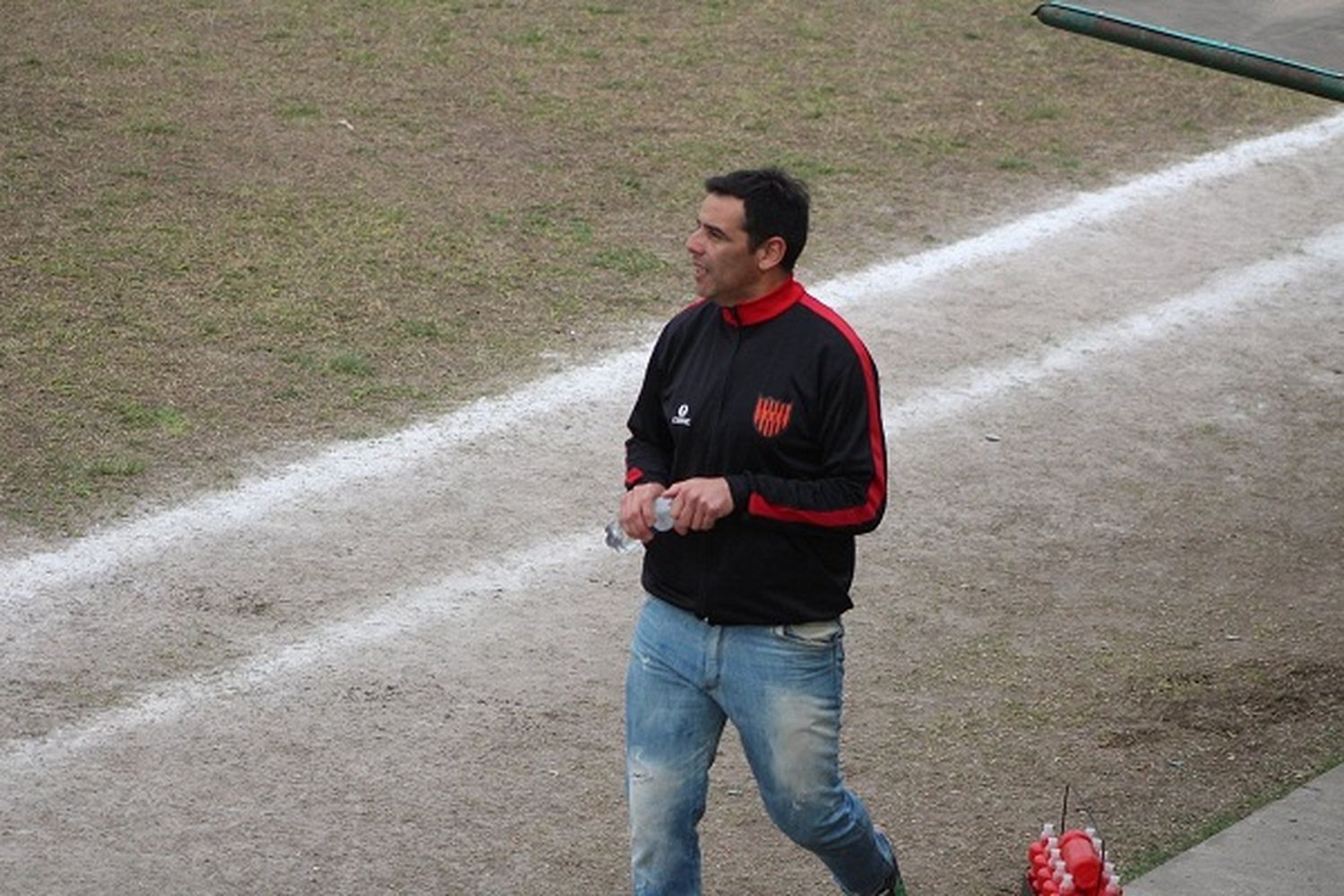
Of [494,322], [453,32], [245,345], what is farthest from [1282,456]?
[453,32]

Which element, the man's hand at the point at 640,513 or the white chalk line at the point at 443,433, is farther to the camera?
the white chalk line at the point at 443,433

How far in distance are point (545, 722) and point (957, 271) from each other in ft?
15.9

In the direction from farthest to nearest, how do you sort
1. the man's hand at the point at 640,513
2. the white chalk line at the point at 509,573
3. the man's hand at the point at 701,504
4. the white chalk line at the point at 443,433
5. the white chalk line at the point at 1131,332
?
the white chalk line at the point at 1131,332
the white chalk line at the point at 443,433
the white chalk line at the point at 509,573
the man's hand at the point at 640,513
the man's hand at the point at 701,504

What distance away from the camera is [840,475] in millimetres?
5094

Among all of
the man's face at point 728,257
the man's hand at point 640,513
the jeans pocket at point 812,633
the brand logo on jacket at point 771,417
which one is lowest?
the jeans pocket at point 812,633

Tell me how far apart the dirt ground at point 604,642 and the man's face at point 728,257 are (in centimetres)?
181

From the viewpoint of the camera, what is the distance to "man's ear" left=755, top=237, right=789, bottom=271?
5.13 metres

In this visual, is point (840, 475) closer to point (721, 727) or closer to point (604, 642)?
point (721, 727)

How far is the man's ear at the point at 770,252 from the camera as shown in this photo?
16.8 feet

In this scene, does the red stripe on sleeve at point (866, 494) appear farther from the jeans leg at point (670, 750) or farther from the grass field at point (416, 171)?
the grass field at point (416, 171)

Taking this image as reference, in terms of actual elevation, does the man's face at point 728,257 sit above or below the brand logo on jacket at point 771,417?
above

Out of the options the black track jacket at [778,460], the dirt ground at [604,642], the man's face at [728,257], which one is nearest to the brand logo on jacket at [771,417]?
the black track jacket at [778,460]

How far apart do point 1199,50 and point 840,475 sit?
2.62 meters

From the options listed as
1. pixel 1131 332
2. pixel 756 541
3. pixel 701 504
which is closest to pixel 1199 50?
pixel 756 541
